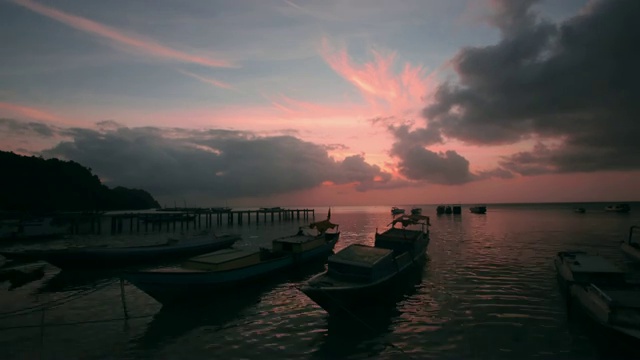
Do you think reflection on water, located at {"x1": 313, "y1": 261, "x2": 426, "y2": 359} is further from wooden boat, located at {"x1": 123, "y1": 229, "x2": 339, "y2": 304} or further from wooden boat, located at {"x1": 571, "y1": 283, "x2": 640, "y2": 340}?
wooden boat, located at {"x1": 571, "y1": 283, "x2": 640, "y2": 340}

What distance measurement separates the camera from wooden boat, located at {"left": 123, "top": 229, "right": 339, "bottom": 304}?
17.1 meters

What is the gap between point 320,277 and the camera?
1725 centimetres

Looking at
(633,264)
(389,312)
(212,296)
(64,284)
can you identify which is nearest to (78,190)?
(64,284)

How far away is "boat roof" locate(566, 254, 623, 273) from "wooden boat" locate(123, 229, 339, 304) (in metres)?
18.7

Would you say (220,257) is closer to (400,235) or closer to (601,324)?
(400,235)

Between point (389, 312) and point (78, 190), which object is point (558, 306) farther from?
point (78, 190)

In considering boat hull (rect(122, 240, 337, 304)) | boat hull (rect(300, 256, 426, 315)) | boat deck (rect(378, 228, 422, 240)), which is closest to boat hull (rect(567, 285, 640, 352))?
boat hull (rect(300, 256, 426, 315))

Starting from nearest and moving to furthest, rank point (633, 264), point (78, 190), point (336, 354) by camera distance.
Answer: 1. point (336, 354)
2. point (633, 264)
3. point (78, 190)

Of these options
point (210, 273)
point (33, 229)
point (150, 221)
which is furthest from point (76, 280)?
point (150, 221)

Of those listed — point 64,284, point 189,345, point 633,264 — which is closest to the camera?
point 189,345

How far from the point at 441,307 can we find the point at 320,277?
6.53 m

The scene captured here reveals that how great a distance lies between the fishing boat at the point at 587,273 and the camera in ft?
55.6

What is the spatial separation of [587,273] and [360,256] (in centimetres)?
1228

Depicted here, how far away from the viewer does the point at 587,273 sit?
685 inches
